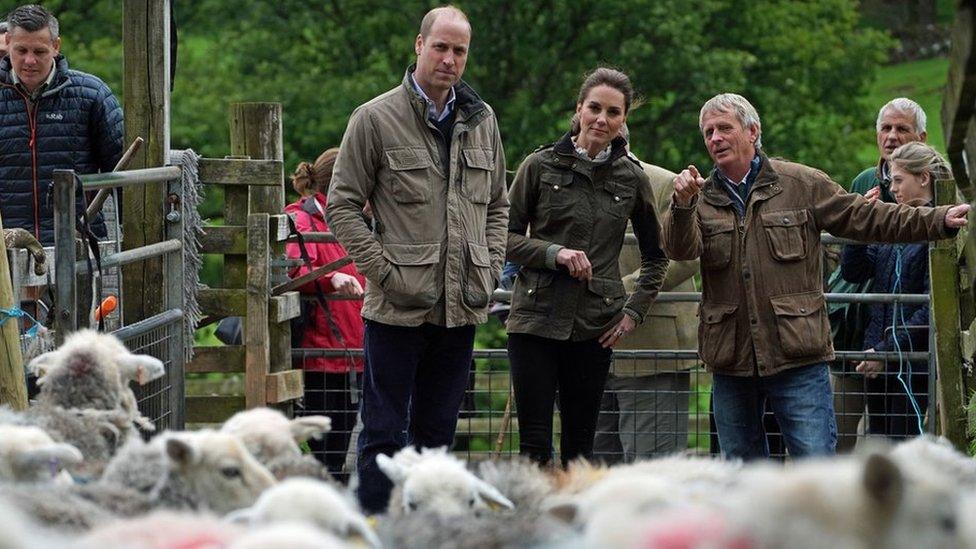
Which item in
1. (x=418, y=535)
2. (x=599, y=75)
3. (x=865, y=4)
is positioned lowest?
(x=418, y=535)

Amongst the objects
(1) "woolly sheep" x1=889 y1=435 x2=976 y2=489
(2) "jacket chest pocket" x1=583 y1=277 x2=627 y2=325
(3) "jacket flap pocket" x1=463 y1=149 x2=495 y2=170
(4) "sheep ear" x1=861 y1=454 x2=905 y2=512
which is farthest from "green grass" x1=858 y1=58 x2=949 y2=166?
(4) "sheep ear" x1=861 y1=454 x2=905 y2=512

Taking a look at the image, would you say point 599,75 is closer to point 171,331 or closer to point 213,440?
point 171,331

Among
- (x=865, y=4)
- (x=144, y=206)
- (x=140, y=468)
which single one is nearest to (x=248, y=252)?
(x=144, y=206)

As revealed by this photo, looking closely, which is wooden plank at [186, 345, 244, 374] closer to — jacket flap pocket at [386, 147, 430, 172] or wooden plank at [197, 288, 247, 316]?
wooden plank at [197, 288, 247, 316]

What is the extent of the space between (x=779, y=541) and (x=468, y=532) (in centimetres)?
118

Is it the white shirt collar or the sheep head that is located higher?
the white shirt collar

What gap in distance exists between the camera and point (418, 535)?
448 cm

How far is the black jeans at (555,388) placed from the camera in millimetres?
7445

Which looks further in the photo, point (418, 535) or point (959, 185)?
point (959, 185)

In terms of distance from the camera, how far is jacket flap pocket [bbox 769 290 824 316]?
7023mm

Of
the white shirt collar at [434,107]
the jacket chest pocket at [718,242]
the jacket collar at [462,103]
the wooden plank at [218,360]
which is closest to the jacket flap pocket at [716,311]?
the jacket chest pocket at [718,242]

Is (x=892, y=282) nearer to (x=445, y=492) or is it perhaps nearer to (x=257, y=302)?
(x=257, y=302)

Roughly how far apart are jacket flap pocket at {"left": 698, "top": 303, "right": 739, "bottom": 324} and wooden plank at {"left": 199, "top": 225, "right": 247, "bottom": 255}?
3.64 meters

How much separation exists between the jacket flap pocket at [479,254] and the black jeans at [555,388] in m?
0.46
